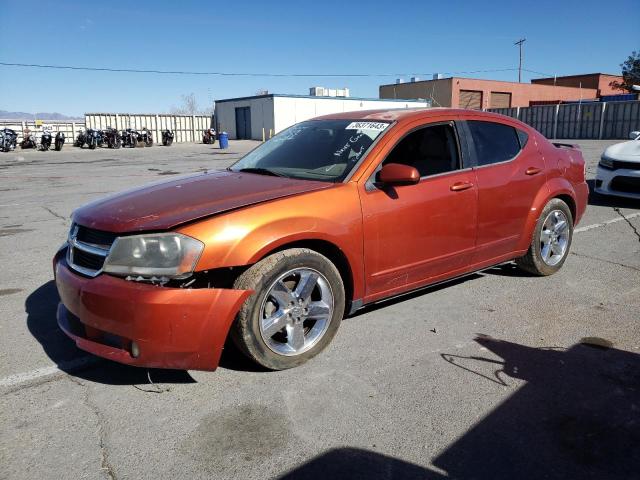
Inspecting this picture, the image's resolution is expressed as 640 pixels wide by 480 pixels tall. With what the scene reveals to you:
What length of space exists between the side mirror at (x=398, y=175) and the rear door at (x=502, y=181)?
934 millimetres

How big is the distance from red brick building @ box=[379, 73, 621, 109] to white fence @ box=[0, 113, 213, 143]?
2135 centimetres

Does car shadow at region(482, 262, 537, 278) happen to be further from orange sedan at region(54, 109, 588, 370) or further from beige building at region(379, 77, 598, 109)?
beige building at region(379, 77, 598, 109)

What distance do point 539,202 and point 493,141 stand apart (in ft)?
2.50

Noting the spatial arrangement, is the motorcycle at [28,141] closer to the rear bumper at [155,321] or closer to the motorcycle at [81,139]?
the motorcycle at [81,139]

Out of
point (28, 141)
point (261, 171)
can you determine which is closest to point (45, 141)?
point (28, 141)

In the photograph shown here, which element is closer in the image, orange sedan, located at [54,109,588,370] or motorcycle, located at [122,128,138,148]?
orange sedan, located at [54,109,588,370]

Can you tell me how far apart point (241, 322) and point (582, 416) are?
1900 mm

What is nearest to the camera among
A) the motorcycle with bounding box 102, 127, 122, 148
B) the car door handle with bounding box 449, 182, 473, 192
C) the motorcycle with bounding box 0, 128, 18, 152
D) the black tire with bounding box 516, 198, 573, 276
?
the car door handle with bounding box 449, 182, 473, 192

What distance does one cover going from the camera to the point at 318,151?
13.1ft

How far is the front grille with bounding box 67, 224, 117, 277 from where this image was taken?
2.94 metres

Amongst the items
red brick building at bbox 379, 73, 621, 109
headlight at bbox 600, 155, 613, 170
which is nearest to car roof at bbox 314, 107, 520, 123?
headlight at bbox 600, 155, 613, 170

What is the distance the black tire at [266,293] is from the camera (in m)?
2.95

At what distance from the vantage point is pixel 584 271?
5242 millimetres

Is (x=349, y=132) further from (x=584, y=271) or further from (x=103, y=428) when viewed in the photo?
(x=584, y=271)
